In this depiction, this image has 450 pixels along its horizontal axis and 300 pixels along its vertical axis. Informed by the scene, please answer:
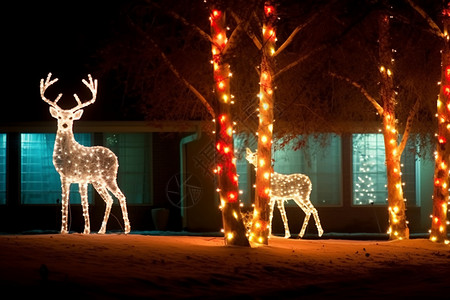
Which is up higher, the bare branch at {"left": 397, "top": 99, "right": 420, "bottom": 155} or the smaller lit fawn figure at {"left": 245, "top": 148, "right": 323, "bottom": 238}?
the bare branch at {"left": 397, "top": 99, "right": 420, "bottom": 155}

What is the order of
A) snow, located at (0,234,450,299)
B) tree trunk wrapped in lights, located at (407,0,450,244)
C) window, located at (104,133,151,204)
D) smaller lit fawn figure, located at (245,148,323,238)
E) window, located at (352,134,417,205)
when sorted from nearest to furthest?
snow, located at (0,234,450,299), tree trunk wrapped in lights, located at (407,0,450,244), smaller lit fawn figure, located at (245,148,323,238), window, located at (352,134,417,205), window, located at (104,133,151,204)

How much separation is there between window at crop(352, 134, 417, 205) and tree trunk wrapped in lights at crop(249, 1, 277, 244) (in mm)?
8181

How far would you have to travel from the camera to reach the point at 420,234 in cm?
2288

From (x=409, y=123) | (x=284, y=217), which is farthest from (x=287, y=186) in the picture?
(x=409, y=123)

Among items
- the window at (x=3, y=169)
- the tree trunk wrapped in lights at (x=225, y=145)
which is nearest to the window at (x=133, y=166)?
the window at (x=3, y=169)

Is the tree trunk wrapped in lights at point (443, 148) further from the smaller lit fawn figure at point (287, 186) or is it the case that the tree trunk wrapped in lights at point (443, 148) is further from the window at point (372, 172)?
the window at point (372, 172)

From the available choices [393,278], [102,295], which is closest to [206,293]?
[102,295]

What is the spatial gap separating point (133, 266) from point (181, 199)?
12034 mm

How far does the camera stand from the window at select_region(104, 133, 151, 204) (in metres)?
24.7

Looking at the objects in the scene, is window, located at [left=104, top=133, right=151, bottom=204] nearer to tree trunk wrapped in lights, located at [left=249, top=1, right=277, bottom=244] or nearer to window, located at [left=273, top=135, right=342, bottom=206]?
window, located at [left=273, top=135, right=342, bottom=206]

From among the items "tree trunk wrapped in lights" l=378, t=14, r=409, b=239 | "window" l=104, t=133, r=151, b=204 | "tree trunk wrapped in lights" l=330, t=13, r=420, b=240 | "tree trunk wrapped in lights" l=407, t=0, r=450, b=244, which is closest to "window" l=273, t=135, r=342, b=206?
"window" l=104, t=133, r=151, b=204

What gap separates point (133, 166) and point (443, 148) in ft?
34.2

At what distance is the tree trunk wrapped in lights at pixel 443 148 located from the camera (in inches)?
667

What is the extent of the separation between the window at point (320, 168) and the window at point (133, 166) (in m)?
3.85
